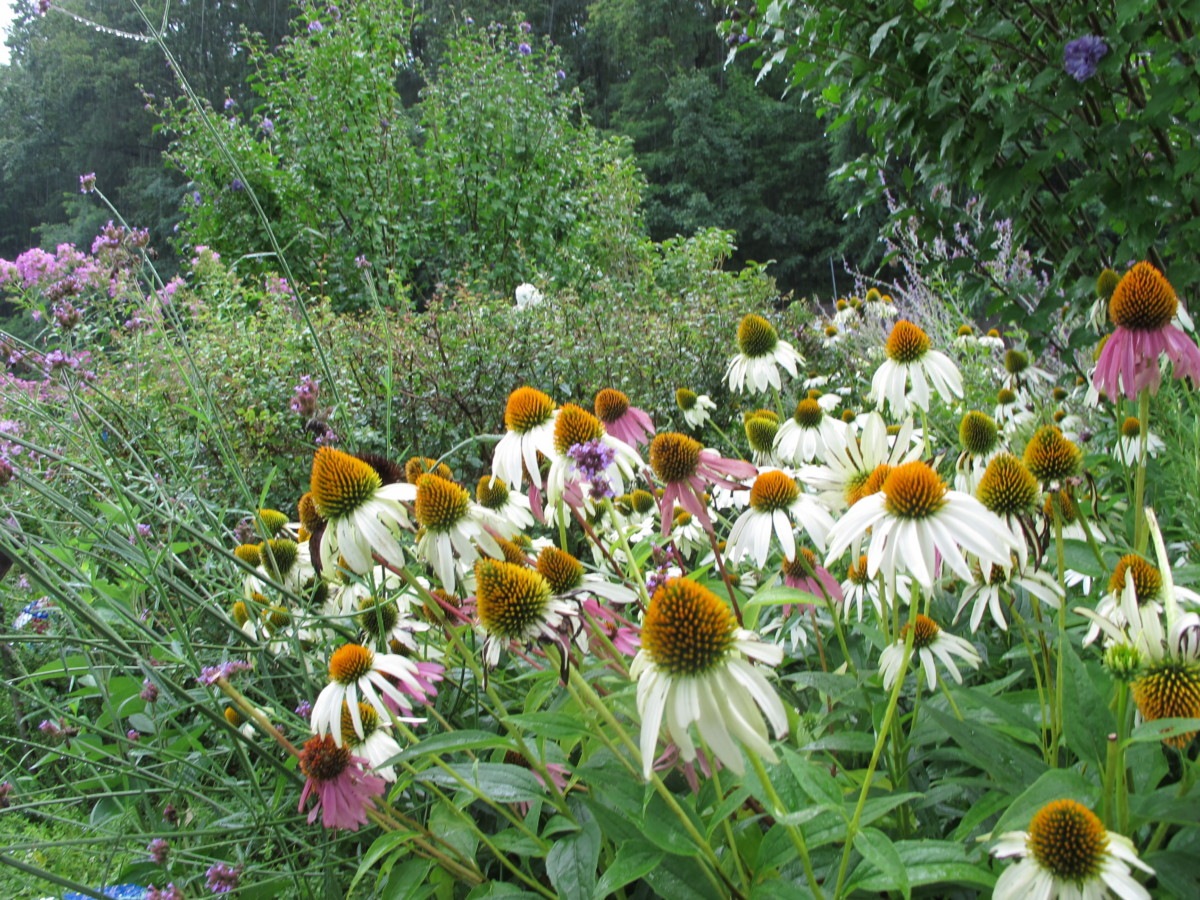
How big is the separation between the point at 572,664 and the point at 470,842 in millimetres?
328

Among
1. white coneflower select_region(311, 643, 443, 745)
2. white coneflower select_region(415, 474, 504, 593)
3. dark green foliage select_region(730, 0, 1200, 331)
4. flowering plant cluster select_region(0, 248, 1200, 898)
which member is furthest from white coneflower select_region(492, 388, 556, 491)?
dark green foliage select_region(730, 0, 1200, 331)

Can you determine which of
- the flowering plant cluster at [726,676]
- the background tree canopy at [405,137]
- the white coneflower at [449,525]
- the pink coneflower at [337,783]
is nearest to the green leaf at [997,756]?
the flowering plant cluster at [726,676]

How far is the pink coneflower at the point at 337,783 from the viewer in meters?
0.94

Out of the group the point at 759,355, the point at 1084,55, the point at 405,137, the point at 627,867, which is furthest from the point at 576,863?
the point at 405,137

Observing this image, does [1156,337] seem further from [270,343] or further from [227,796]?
[270,343]

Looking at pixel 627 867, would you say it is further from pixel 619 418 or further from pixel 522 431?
pixel 619 418

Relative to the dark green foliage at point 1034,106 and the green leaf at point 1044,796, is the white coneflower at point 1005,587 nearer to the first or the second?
the green leaf at point 1044,796

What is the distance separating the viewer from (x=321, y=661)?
139 centimetres

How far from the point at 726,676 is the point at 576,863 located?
0.35 metres

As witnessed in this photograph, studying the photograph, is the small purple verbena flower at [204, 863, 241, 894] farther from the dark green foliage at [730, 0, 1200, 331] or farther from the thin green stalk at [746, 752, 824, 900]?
the dark green foliage at [730, 0, 1200, 331]

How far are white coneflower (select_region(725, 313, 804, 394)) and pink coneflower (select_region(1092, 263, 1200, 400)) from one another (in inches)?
25.2

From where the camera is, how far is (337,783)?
3.13ft

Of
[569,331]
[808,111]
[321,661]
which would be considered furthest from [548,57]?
[808,111]

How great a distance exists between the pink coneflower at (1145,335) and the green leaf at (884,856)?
606mm
